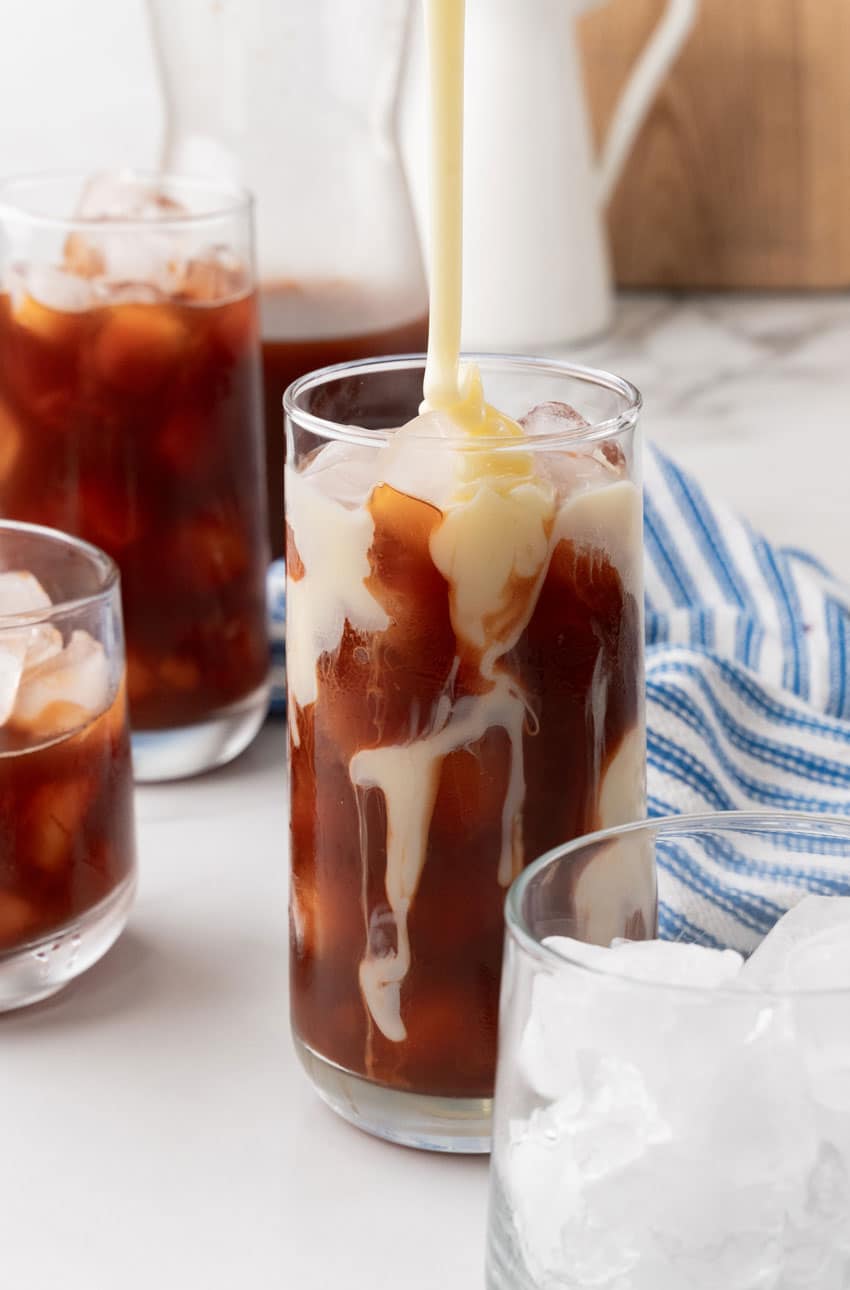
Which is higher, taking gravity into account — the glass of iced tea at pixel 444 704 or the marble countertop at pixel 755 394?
the glass of iced tea at pixel 444 704

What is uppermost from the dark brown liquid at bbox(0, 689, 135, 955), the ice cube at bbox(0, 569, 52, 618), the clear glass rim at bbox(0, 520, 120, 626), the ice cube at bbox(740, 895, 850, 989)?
the clear glass rim at bbox(0, 520, 120, 626)

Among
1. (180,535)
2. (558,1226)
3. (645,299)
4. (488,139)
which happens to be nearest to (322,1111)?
(558,1226)

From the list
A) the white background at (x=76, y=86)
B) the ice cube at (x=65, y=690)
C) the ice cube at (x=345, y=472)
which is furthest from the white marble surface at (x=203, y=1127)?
the white background at (x=76, y=86)

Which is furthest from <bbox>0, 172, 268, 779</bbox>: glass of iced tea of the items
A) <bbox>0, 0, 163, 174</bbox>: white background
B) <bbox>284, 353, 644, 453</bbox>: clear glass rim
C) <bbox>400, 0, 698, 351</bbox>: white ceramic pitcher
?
<bbox>0, 0, 163, 174</bbox>: white background

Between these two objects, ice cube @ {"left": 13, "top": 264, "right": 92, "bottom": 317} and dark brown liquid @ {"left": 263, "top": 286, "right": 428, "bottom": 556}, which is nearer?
ice cube @ {"left": 13, "top": 264, "right": 92, "bottom": 317}

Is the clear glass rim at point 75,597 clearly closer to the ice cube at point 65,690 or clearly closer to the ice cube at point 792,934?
the ice cube at point 65,690

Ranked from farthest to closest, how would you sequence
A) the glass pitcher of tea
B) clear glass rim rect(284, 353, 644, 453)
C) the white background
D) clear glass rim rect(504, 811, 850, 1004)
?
the white background
the glass pitcher of tea
clear glass rim rect(284, 353, 644, 453)
clear glass rim rect(504, 811, 850, 1004)

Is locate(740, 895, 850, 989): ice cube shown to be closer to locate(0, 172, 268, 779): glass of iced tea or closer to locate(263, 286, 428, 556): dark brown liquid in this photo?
locate(0, 172, 268, 779): glass of iced tea
